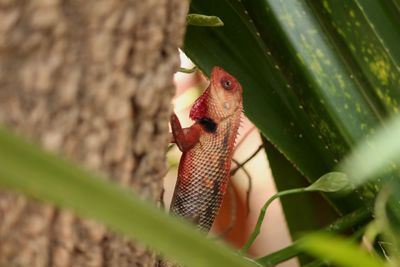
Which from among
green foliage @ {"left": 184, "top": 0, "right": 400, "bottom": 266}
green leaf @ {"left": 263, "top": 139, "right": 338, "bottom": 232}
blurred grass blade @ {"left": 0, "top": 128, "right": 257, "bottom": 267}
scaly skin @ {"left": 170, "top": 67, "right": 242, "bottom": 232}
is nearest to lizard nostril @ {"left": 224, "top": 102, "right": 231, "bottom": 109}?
scaly skin @ {"left": 170, "top": 67, "right": 242, "bottom": 232}

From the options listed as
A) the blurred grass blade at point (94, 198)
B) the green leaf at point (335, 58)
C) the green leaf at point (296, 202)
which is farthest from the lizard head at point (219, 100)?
the blurred grass blade at point (94, 198)

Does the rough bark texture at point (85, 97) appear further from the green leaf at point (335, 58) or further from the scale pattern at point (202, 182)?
the scale pattern at point (202, 182)

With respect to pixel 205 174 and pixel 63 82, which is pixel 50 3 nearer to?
pixel 63 82

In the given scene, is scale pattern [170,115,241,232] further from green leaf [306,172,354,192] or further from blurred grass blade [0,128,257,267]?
blurred grass blade [0,128,257,267]

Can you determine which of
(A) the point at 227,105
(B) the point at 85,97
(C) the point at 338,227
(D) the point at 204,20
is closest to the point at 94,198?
(B) the point at 85,97

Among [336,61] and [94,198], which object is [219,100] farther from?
[94,198]
